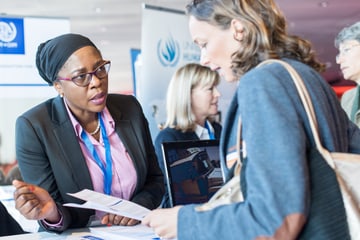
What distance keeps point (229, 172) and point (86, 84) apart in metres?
1.04

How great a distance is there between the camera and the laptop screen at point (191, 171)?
1999 mm

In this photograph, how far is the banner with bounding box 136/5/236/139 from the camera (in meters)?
4.52

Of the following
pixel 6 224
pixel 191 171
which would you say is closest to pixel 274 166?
pixel 191 171

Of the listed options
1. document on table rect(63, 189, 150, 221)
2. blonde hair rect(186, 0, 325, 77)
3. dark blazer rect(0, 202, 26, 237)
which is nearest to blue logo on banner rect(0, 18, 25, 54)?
dark blazer rect(0, 202, 26, 237)

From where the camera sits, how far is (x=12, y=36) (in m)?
3.66

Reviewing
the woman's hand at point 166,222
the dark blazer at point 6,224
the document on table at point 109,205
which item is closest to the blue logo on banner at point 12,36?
the dark blazer at point 6,224

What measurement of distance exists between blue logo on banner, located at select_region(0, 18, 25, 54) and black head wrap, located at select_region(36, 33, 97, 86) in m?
1.71

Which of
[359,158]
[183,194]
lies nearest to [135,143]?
[183,194]

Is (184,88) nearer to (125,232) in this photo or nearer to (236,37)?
(125,232)

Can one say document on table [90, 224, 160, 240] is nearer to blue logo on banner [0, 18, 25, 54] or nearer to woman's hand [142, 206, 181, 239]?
woman's hand [142, 206, 181, 239]

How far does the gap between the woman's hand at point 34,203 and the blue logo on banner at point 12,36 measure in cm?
217

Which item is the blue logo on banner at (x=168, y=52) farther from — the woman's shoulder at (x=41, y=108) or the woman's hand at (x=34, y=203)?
the woman's hand at (x=34, y=203)

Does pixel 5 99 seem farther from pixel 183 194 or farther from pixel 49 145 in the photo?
pixel 183 194

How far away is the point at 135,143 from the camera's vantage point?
6.93 ft
